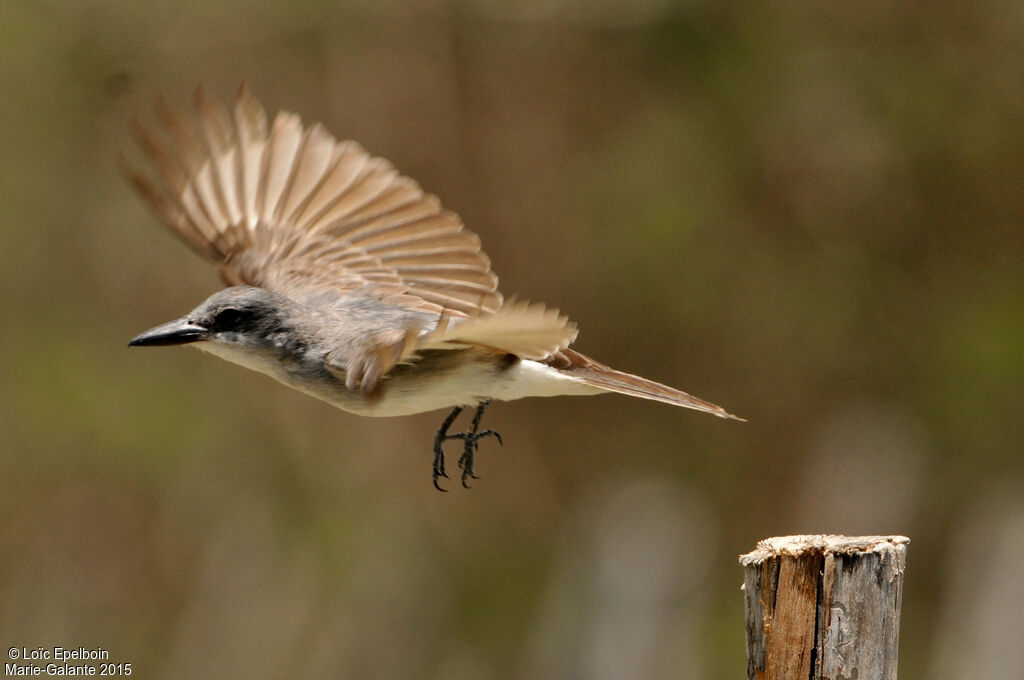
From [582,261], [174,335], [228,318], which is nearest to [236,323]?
[228,318]

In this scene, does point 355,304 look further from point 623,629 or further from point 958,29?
point 958,29

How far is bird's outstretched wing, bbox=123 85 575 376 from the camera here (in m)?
5.49

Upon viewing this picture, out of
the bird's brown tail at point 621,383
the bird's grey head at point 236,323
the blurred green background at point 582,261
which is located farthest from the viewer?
the blurred green background at point 582,261

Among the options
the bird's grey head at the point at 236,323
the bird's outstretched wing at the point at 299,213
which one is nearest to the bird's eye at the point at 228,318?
the bird's grey head at the point at 236,323

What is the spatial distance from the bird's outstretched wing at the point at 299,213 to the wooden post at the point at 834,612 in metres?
2.33

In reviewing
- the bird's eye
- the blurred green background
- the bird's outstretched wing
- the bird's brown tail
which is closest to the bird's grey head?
the bird's eye

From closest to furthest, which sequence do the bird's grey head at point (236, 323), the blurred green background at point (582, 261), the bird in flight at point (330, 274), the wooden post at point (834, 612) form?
the wooden post at point (834, 612)
the bird in flight at point (330, 274)
the bird's grey head at point (236, 323)
the blurred green background at point (582, 261)

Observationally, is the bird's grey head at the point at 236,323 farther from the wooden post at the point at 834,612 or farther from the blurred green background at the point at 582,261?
the blurred green background at the point at 582,261

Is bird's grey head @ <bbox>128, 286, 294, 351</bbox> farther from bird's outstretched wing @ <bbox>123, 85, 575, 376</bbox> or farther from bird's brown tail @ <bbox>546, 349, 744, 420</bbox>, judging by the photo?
bird's brown tail @ <bbox>546, 349, 744, 420</bbox>

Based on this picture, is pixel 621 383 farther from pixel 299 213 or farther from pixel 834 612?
pixel 299 213

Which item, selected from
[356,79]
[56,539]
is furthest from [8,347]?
[356,79]

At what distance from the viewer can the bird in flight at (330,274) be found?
15.0 ft

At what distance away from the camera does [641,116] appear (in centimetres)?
879

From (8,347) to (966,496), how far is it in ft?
18.7
